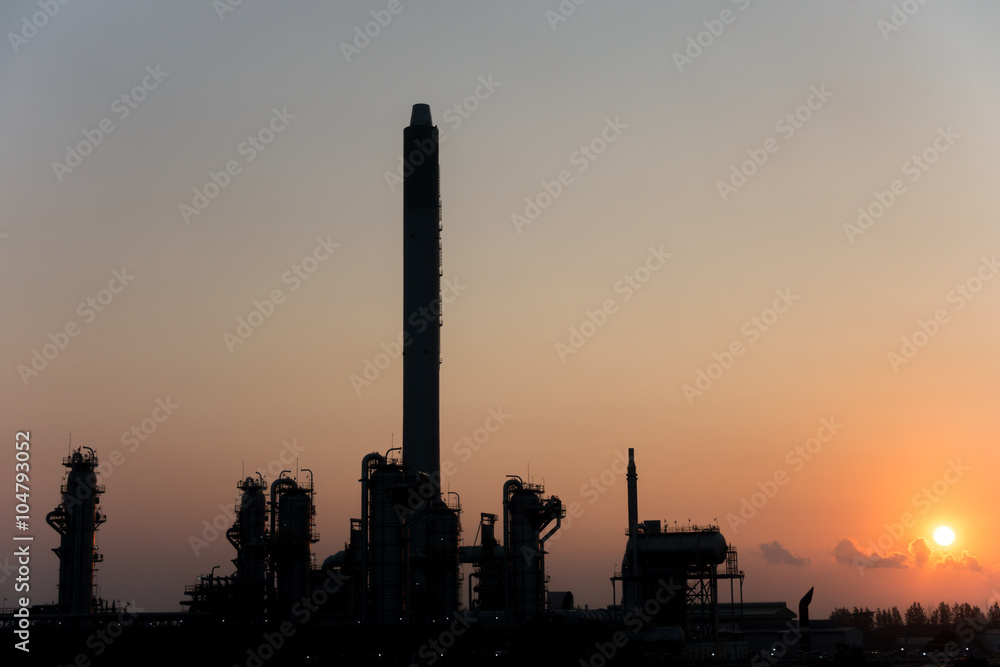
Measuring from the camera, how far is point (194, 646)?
239 ft

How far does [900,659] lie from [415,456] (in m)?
52.9

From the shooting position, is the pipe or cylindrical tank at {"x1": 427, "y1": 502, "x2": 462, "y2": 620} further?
cylindrical tank at {"x1": 427, "y1": 502, "x2": 462, "y2": 620}

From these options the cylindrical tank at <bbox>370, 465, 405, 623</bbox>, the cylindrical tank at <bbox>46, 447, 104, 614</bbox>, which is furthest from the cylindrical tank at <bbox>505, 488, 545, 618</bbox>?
the cylindrical tank at <bbox>46, 447, 104, 614</bbox>

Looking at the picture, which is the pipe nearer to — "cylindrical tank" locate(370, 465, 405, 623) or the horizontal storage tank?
"cylindrical tank" locate(370, 465, 405, 623)

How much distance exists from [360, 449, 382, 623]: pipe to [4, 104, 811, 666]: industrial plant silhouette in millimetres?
99

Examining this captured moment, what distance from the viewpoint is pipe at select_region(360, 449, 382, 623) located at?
76875mm

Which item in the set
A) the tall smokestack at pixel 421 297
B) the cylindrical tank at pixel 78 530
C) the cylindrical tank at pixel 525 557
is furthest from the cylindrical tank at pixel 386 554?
the cylindrical tank at pixel 78 530

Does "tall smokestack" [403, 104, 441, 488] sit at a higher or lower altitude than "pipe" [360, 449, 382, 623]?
higher

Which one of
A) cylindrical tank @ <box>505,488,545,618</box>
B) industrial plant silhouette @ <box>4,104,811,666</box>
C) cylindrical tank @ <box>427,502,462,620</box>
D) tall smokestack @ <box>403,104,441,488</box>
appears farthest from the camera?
tall smokestack @ <box>403,104,441,488</box>

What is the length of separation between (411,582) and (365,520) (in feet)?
31.0

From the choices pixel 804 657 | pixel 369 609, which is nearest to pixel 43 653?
pixel 369 609

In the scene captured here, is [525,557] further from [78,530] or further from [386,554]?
[78,530]

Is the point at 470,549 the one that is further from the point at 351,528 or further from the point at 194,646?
the point at 194,646

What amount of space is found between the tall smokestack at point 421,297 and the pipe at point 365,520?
12.5 m
